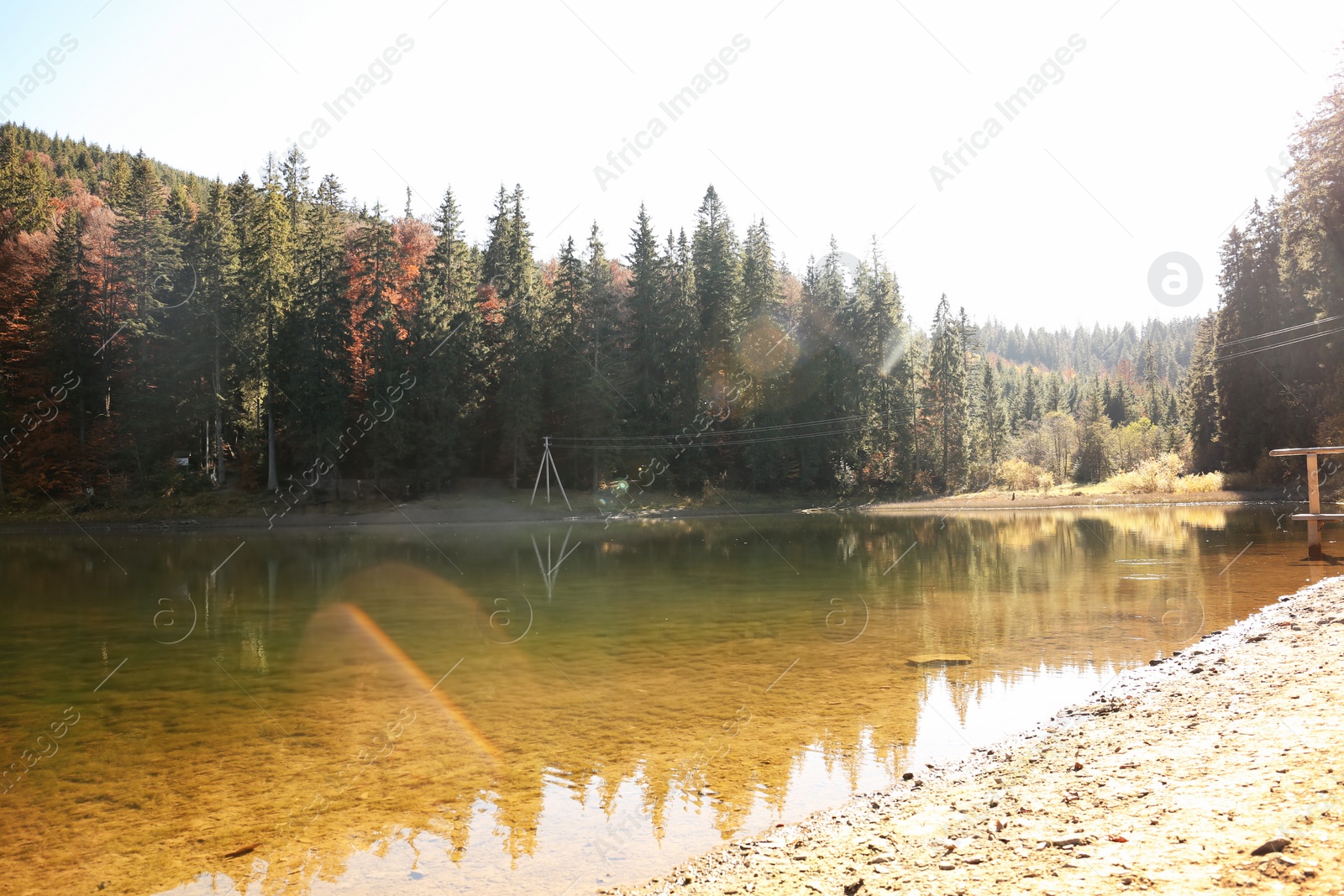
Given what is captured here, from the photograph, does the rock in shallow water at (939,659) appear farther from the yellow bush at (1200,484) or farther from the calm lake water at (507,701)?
the yellow bush at (1200,484)

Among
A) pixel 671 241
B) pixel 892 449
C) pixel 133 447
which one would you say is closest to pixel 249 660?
A: pixel 133 447

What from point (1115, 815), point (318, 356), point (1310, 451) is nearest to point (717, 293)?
point (318, 356)

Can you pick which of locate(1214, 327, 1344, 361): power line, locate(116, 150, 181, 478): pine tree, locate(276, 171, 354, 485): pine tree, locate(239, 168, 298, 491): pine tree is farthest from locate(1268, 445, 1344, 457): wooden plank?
locate(116, 150, 181, 478): pine tree

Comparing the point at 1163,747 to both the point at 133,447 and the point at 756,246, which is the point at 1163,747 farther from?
the point at 756,246

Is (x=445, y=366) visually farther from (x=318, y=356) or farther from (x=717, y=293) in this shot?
(x=717, y=293)

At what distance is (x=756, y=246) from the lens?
75375mm

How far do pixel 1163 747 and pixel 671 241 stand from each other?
6458 centimetres

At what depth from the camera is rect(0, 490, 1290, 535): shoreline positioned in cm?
4453

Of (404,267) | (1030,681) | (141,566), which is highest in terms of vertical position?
(404,267)

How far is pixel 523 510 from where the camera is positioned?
169 ft

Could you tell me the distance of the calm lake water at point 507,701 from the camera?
259 inches

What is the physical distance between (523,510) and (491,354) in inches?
464

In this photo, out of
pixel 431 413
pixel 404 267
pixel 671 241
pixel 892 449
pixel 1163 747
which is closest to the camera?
pixel 1163 747

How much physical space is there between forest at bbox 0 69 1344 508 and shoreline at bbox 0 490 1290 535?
84.3 inches
